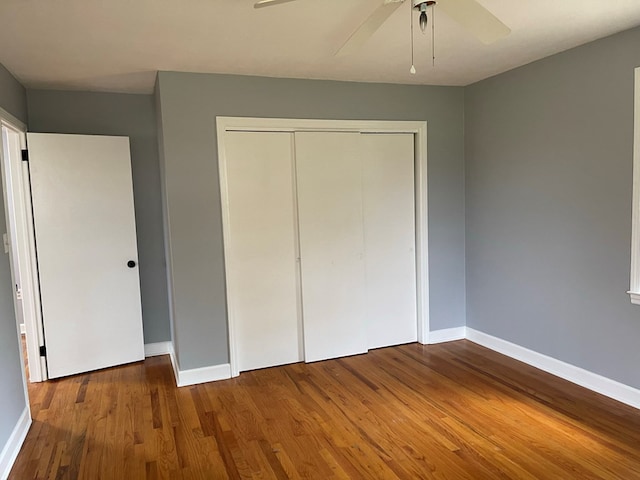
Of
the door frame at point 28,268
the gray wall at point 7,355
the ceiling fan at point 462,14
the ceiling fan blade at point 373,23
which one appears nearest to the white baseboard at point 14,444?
the gray wall at point 7,355

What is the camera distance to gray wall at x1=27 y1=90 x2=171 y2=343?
3660 millimetres

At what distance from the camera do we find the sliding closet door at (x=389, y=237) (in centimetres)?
393

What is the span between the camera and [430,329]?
4160mm

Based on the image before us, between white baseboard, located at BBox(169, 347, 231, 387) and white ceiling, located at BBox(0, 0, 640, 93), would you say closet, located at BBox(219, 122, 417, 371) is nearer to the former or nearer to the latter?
white baseboard, located at BBox(169, 347, 231, 387)

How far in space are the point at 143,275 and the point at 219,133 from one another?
157 centimetres

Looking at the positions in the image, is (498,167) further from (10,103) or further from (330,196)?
(10,103)

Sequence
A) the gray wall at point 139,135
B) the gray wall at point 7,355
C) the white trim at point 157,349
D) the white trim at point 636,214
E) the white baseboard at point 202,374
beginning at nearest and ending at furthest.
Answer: the gray wall at point 7,355, the white trim at point 636,214, the white baseboard at point 202,374, the gray wall at point 139,135, the white trim at point 157,349

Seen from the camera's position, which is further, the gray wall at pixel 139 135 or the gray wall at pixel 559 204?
the gray wall at pixel 139 135

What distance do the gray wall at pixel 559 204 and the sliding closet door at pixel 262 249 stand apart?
67.7 inches

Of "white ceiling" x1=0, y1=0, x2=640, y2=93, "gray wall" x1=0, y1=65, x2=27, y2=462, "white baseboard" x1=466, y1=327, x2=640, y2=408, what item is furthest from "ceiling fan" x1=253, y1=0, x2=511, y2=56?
"white baseboard" x1=466, y1=327, x2=640, y2=408

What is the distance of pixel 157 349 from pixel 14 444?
1657 mm

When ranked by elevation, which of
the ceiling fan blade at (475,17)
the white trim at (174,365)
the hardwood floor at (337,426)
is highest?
the ceiling fan blade at (475,17)

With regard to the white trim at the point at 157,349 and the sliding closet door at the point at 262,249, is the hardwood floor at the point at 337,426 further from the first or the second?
the white trim at the point at 157,349

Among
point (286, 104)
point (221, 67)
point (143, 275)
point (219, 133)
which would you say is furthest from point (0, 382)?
point (286, 104)
